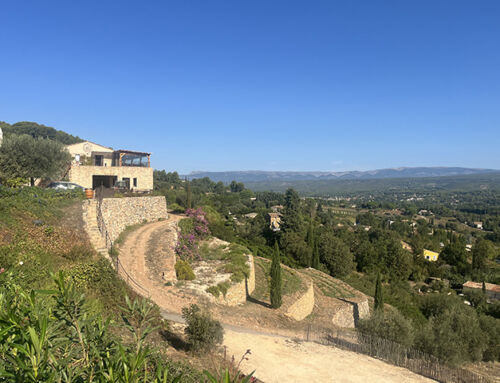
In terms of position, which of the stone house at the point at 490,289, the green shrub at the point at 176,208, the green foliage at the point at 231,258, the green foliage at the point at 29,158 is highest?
the green foliage at the point at 29,158

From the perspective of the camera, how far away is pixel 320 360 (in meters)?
10.7

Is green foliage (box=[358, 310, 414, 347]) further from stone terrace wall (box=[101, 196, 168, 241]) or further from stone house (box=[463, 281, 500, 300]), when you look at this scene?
stone house (box=[463, 281, 500, 300])

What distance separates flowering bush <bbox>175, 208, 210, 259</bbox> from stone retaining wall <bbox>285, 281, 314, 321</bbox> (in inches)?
247

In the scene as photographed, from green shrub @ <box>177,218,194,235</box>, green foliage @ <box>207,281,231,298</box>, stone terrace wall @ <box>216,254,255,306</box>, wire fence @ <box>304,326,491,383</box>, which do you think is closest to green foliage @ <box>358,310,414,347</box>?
wire fence @ <box>304,326,491,383</box>

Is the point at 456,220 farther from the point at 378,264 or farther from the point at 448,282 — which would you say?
the point at 378,264

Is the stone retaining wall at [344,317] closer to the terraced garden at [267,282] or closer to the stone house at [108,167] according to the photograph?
the terraced garden at [267,282]

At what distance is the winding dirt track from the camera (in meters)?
9.35

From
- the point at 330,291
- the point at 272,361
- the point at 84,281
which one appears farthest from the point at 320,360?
the point at 330,291

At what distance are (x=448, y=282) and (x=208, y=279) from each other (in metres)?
52.9

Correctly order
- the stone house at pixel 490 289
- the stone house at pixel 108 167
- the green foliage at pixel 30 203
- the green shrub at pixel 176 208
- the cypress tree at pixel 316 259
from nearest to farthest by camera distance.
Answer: the green foliage at pixel 30 203 → the stone house at pixel 108 167 → the green shrub at pixel 176 208 → the cypress tree at pixel 316 259 → the stone house at pixel 490 289

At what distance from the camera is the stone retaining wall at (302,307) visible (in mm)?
16070

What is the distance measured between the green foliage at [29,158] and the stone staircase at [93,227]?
5360mm

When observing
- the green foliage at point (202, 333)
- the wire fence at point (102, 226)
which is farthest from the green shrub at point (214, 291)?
the wire fence at point (102, 226)

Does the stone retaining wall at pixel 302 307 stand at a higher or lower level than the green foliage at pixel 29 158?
lower
